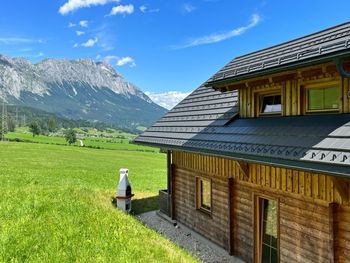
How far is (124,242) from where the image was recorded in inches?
318

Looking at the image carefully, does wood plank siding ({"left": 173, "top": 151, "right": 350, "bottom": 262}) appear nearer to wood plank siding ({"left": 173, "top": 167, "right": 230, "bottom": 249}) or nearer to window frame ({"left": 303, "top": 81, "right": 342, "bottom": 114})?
wood plank siding ({"left": 173, "top": 167, "right": 230, "bottom": 249})

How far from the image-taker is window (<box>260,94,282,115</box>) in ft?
28.8

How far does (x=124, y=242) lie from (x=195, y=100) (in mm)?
7337

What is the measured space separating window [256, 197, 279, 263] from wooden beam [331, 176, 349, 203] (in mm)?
2108

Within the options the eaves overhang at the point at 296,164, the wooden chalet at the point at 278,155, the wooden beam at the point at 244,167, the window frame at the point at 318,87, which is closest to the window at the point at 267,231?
the wooden chalet at the point at 278,155

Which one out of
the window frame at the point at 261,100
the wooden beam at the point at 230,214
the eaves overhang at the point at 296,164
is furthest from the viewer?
the wooden beam at the point at 230,214

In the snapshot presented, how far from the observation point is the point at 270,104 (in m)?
9.12

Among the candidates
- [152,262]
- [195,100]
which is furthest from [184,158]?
[152,262]

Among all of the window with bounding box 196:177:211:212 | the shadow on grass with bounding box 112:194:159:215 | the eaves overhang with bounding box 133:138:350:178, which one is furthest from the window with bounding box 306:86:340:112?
the shadow on grass with bounding box 112:194:159:215

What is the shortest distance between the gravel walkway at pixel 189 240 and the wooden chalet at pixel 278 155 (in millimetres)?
270

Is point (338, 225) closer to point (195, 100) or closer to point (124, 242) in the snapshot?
point (124, 242)

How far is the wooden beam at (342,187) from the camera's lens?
18.1 feet

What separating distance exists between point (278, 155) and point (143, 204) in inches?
464

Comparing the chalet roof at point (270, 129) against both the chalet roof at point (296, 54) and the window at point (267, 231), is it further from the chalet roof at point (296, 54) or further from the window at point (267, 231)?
the window at point (267, 231)
